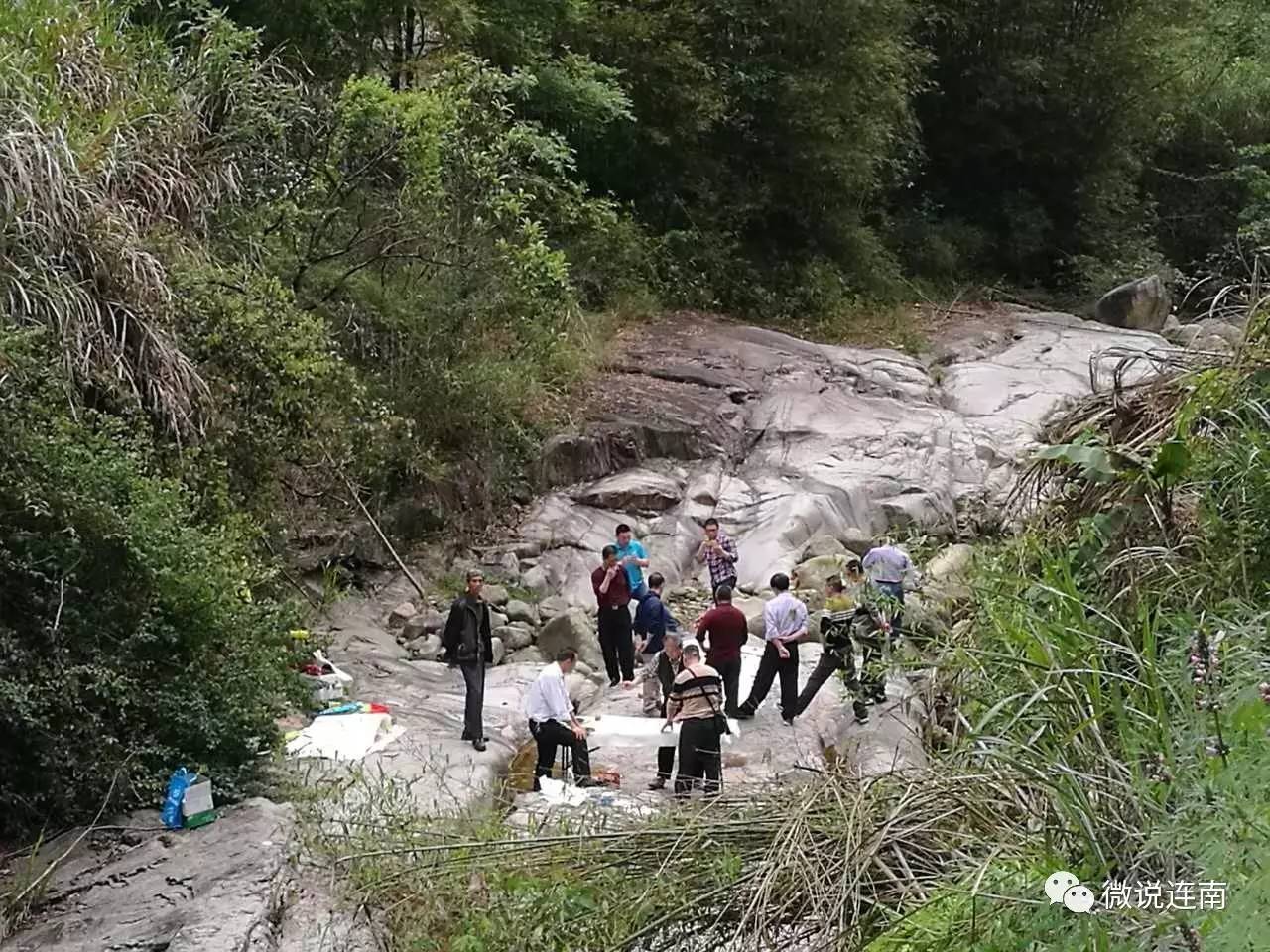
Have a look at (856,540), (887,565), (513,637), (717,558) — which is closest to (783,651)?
(887,565)

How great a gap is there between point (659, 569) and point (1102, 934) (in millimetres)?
11121

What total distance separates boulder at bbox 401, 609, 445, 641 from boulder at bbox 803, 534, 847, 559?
404cm

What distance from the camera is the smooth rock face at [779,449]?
14.3 meters

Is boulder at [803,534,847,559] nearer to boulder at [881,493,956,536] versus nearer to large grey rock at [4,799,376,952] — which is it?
boulder at [881,493,956,536]

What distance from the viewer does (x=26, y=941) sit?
5.89 meters

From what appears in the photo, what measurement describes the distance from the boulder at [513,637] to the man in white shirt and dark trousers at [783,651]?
292 cm

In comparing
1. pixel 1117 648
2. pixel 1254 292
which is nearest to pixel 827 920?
pixel 1117 648

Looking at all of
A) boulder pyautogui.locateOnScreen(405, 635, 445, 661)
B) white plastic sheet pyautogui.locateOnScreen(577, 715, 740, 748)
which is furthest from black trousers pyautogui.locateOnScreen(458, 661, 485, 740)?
boulder pyautogui.locateOnScreen(405, 635, 445, 661)

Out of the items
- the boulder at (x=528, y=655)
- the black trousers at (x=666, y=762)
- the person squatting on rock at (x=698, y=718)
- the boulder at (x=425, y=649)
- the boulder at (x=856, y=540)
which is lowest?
the boulder at (x=528, y=655)

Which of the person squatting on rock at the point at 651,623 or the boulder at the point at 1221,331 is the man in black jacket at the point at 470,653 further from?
the boulder at the point at 1221,331

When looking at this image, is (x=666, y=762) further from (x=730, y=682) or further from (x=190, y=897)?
(x=190, y=897)

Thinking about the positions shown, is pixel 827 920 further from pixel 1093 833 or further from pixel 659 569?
pixel 659 569

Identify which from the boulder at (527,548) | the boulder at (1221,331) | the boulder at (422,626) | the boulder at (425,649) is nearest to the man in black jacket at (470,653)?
the boulder at (425,649)

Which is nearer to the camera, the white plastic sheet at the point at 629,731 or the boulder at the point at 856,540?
the white plastic sheet at the point at 629,731
